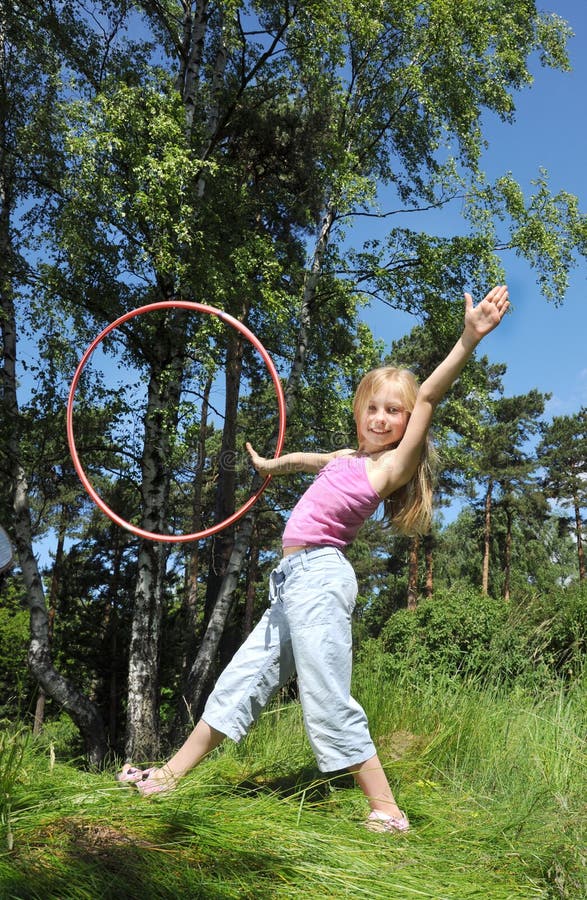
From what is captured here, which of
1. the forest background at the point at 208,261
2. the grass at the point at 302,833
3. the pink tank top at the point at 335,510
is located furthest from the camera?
the forest background at the point at 208,261

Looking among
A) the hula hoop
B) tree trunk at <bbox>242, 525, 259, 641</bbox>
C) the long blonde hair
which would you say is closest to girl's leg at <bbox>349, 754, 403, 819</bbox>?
the long blonde hair

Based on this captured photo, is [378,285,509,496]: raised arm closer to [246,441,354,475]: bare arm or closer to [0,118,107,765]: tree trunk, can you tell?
[246,441,354,475]: bare arm

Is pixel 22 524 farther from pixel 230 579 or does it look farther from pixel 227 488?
pixel 227 488

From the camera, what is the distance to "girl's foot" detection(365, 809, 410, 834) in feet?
7.66

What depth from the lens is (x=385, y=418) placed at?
2.82 m

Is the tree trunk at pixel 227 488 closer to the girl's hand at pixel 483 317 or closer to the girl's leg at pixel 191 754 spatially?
the girl's leg at pixel 191 754

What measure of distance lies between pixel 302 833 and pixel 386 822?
0.44m

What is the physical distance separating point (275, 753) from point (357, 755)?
994 millimetres

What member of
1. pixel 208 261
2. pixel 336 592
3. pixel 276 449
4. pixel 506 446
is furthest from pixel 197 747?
pixel 506 446

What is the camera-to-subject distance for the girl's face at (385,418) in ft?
9.26

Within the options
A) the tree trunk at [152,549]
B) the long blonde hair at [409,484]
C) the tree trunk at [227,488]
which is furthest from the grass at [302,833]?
the tree trunk at [227,488]

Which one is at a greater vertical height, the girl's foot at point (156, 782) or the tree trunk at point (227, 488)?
the tree trunk at point (227, 488)

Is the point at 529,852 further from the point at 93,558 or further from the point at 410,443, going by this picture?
the point at 93,558

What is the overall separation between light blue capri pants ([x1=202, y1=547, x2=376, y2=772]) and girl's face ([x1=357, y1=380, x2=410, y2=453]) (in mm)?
483
